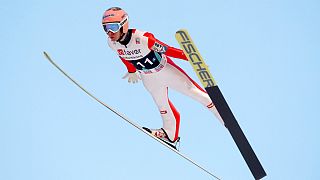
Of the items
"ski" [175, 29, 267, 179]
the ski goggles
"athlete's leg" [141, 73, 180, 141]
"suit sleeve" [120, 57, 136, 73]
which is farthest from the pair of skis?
the ski goggles

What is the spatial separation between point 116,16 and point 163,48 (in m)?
0.35

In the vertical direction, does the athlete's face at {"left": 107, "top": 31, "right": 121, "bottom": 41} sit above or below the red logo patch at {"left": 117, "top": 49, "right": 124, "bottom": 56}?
above

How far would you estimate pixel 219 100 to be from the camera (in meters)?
4.26

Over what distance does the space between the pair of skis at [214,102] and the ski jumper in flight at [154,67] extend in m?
0.12

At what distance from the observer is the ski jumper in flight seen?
13.8 ft

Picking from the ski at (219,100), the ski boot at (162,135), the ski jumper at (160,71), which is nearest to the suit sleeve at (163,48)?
the ski jumper at (160,71)

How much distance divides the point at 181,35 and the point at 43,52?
1093mm

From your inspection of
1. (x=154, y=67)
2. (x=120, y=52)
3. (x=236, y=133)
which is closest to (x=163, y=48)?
(x=154, y=67)

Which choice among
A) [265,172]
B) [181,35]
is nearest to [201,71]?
[181,35]

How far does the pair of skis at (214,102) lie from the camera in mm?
4016

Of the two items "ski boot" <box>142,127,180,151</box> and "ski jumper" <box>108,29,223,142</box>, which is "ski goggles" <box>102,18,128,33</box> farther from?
"ski boot" <box>142,127,180,151</box>

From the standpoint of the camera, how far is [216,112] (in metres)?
4.52

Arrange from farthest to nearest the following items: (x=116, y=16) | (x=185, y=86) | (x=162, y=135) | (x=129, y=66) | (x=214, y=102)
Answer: (x=162, y=135), (x=129, y=66), (x=185, y=86), (x=214, y=102), (x=116, y=16)

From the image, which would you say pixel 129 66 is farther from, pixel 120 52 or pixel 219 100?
pixel 219 100
